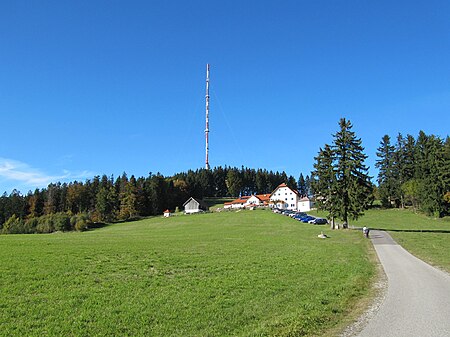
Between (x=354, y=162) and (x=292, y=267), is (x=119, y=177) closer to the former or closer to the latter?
(x=354, y=162)

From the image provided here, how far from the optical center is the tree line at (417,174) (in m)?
78.7

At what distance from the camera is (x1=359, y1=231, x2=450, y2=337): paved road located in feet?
28.8

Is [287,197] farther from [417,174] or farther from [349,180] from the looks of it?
[349,180]

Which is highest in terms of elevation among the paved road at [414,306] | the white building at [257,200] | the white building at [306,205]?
the white building at [257,200]

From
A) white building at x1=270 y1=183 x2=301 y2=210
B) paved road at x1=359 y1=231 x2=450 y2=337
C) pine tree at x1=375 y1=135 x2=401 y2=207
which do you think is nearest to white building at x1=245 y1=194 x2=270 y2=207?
white building at x1=270 y1=183 x2=301 y2=210

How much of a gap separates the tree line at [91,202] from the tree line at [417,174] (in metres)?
75.5

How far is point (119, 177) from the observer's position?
146 metres

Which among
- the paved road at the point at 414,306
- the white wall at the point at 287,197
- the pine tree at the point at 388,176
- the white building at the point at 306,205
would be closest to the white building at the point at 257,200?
the white wall at the point at 287,197

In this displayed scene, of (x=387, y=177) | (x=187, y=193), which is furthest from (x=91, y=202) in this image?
(x=387, y=177)

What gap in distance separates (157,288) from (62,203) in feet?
423

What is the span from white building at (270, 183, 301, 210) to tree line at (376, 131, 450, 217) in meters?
38.5

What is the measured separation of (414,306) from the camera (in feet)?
36.3

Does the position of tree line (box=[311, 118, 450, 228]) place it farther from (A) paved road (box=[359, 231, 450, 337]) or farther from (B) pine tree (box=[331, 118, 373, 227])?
(A) paved road (box=[359, 231, 450, 337])

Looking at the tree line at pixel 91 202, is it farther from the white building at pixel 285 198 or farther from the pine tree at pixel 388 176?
the pine tree at pixel 388 176
